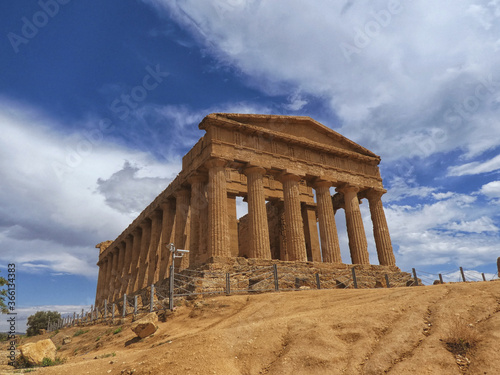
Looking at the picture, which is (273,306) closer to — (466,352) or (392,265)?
(466,352)

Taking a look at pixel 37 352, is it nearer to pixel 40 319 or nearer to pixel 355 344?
pixel 355 344

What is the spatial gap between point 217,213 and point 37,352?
11538 millimetres

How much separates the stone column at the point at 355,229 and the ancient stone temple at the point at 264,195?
0.07 m

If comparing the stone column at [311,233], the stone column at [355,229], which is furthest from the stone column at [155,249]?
the stone column at [355,229]

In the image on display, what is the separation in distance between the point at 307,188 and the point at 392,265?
385 inches

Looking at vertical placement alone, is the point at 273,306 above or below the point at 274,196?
below

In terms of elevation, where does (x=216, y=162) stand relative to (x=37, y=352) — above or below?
above

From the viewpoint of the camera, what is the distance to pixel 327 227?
24.0 meters

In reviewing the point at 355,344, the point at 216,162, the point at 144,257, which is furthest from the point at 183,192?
the point at 355,344

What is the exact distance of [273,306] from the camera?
11.1 m

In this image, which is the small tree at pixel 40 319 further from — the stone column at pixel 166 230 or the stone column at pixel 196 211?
the stone column at pixel 196 211

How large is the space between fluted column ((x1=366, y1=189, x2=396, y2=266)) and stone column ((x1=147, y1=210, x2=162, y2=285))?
17.1m

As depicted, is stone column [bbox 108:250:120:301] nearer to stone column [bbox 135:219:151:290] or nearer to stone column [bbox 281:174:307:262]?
stone column [bbox 135:219:151:290]

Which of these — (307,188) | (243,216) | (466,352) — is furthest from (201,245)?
(466,352)
